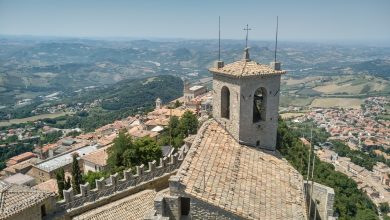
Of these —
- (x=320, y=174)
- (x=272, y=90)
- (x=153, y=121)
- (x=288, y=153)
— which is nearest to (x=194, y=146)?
(x=272, y=90)

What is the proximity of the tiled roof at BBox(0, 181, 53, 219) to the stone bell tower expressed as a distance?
30.4ft

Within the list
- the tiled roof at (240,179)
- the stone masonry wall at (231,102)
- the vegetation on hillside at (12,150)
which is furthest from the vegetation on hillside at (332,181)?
the vegetation on hillside at (12,150)

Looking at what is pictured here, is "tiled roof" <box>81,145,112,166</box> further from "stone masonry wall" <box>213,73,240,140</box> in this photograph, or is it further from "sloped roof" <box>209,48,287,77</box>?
"sloped roof" <box>209,48,287,77</box>

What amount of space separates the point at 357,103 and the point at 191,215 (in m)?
210

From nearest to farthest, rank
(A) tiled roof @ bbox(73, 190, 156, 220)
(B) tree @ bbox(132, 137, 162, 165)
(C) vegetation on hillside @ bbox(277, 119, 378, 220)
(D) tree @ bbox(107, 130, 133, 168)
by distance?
(A) tiled roof @ bbox(73, 190, 156, 220) → (B) tree @ bbox(132, 137, 162, 165) → (D) tree @ bbox(107, 130, 133, 168) → (C) vegetation on hillside @ bbox(277, 119, 378, 220)

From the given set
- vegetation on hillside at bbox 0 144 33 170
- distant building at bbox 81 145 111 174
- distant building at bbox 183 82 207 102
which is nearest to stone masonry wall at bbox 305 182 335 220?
distant building at bbox 81 145 111 174

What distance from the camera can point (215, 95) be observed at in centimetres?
1792

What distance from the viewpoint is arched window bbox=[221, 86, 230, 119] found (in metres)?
17.6

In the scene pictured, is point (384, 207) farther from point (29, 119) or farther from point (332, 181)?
point (29, 119)

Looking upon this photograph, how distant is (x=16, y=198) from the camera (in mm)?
14359

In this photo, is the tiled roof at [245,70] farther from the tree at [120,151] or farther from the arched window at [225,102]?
the tree at [120,151]

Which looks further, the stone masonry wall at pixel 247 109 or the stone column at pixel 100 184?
the stone column at pixel 100 184

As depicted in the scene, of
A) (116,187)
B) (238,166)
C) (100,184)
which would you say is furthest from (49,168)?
(238,166)

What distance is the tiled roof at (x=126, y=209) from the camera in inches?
624
